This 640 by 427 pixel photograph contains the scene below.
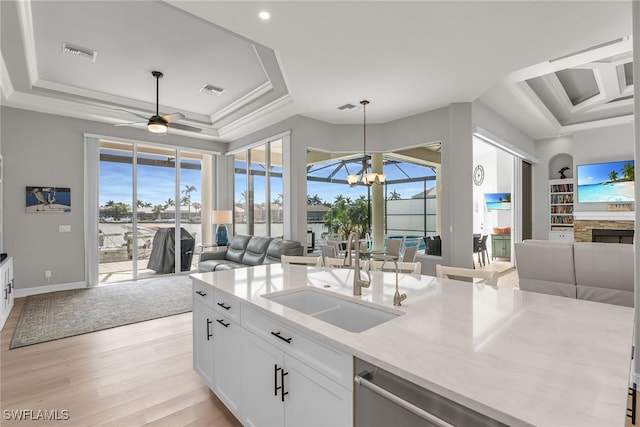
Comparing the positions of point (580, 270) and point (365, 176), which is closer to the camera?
point (580, 270)

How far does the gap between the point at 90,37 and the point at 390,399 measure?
15.3ft

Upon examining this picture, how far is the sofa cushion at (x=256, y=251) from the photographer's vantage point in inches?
214

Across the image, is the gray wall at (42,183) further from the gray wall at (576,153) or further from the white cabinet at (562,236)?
the white cabinet at (562,236)

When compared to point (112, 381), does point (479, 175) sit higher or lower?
higher

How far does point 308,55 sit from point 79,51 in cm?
290

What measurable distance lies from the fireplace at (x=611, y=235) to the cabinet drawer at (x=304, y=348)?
812 centimetres

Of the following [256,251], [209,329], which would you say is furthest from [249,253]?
[209,329]

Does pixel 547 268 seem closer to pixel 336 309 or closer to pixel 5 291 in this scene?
pixel 336 309

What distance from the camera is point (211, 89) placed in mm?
5016

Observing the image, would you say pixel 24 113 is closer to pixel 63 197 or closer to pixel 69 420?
pixel 63 197

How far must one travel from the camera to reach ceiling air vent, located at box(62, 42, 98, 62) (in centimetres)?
370

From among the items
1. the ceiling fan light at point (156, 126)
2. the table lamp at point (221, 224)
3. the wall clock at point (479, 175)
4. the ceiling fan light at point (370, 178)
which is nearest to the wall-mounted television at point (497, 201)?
the wall clock at point (479, 175)

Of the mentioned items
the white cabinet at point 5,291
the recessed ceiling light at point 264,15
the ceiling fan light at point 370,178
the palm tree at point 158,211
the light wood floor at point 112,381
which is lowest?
the light wood floor at point 112,381

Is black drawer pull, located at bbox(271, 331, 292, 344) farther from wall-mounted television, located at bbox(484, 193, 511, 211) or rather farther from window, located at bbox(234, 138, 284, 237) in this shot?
wall-mounted television, located at bbox(484, 193, 511, 211)
